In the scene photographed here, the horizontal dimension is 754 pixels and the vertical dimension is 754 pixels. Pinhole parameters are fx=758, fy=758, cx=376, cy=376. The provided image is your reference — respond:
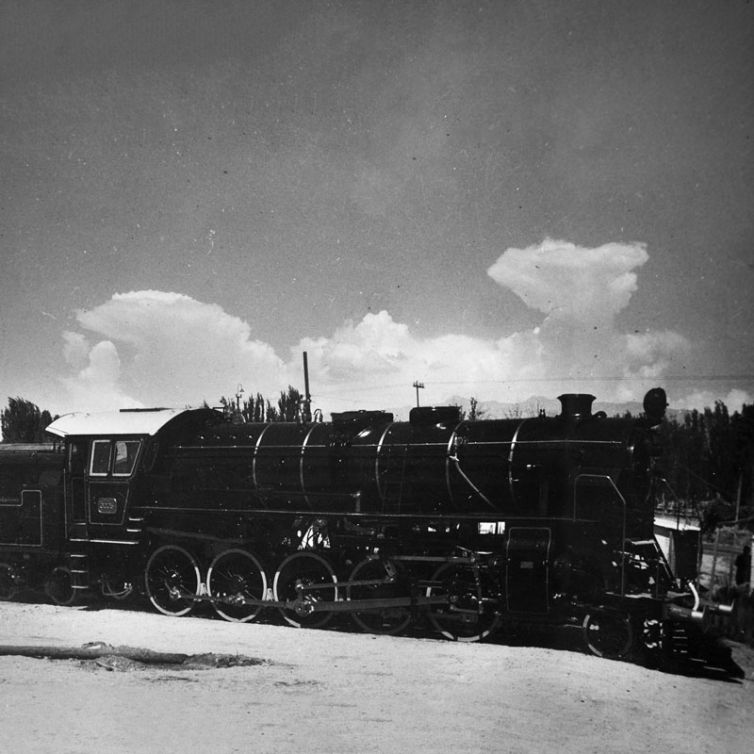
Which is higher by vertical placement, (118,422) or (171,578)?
(118,422)

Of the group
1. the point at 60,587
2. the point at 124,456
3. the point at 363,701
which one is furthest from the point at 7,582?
the point at 363,701

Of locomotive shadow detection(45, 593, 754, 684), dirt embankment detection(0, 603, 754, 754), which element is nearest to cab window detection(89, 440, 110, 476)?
locomotive shadow detection(45, 593, 754, 684)

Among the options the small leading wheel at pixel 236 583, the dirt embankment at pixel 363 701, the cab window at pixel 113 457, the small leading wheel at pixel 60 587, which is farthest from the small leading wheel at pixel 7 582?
the small leading wheel at pixel 236 583

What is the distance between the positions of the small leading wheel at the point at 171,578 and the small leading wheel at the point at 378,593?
2580 mm

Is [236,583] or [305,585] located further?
[236,583]

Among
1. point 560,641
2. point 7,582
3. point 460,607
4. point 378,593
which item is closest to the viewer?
point 460,607

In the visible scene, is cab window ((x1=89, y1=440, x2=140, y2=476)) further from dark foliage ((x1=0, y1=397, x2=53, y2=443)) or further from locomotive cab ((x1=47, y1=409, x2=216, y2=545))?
dark foliage ((x1=0, y1=397, x2=53, y2=443))

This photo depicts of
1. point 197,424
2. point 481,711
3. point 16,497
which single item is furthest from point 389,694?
point 16,497

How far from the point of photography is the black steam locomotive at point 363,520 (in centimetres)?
867

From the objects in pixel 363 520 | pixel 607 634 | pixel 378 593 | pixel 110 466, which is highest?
pixel 110 466

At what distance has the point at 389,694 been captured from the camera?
6.96m

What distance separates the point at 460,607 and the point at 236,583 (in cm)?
340

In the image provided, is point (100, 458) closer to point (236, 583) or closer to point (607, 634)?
point (236, 583)

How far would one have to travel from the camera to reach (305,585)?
10117mm
